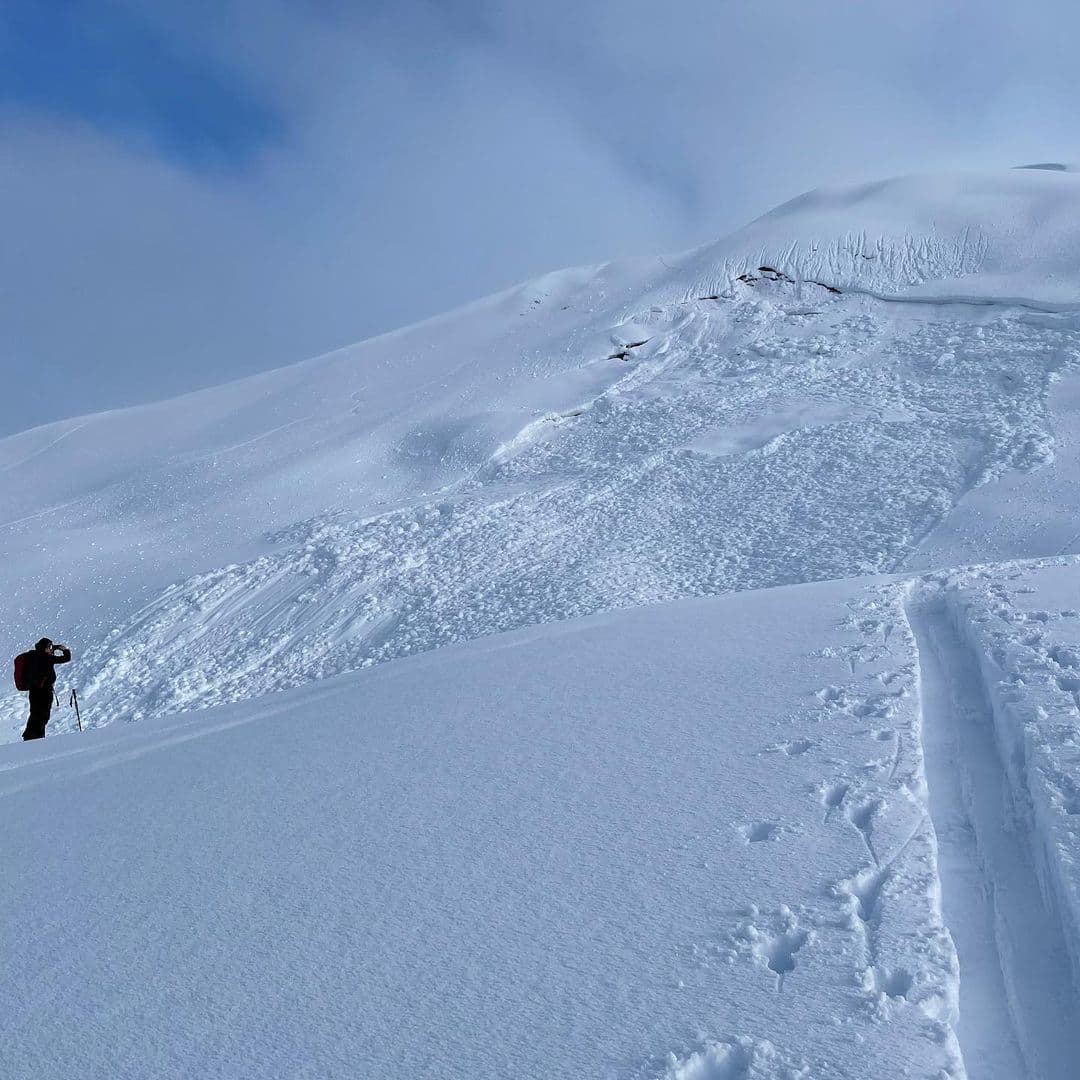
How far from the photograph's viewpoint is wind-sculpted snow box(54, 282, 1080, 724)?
392 inches

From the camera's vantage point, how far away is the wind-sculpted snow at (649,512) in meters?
9.95

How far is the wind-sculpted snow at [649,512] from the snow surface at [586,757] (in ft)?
0.21

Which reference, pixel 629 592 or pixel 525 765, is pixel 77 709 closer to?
pixel 629 592

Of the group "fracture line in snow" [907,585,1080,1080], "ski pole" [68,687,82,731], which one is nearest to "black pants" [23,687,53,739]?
"ski pole" [68,687,82,731]

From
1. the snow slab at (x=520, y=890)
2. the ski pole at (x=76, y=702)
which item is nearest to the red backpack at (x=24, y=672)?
the ski pole at (x=76, y=702)

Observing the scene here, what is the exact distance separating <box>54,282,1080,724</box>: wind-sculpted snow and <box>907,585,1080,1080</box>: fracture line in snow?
5704mm

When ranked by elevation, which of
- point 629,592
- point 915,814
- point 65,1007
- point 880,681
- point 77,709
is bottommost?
point 65,1007

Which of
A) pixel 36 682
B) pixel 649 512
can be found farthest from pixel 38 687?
pixel 649 512

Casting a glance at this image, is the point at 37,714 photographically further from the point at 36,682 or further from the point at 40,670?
the point at 40,670

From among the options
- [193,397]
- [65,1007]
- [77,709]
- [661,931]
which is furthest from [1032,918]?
[193,397]

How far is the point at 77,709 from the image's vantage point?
29.3ft

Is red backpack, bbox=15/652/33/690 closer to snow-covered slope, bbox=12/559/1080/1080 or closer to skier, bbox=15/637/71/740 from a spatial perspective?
skier, bbox=15/637/71/740

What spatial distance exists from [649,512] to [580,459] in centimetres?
197

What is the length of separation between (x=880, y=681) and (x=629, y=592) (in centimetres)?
530
